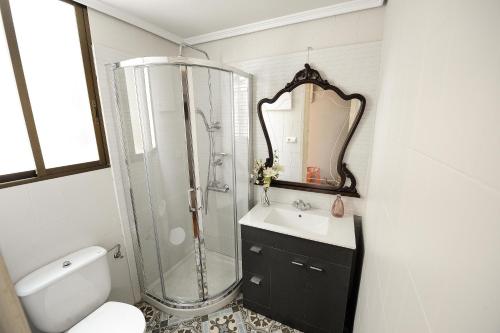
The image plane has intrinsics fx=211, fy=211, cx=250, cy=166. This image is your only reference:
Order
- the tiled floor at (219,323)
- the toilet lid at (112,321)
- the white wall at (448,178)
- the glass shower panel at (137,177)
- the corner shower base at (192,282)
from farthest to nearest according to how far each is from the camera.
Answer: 1. the corner shower base at (192,282)
2. the tiled floor at (219,323)
3. the glass shower panel at (137,177)
4. the toilet lid at (112,321)
5. the white wall at (448,178)

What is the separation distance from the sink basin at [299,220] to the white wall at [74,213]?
4.18 ft

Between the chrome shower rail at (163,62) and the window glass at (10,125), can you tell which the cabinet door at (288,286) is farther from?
the window glass at (10,125)

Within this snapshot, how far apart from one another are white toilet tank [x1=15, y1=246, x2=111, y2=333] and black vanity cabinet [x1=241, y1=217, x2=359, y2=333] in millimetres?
1032

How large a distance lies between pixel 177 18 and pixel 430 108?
188 centimetres

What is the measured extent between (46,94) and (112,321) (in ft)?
4.82

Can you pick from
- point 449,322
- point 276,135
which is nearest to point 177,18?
point 276,135

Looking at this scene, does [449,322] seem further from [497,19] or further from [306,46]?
[306,46]

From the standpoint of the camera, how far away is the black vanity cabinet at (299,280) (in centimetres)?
144

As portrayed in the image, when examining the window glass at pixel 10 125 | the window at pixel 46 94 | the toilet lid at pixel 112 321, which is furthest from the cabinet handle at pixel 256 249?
the window glass at pixel 10 125

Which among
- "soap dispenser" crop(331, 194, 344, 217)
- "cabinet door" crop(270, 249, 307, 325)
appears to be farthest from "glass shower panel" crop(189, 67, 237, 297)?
"soap dispenser" crop(331, 194, 344, 217)

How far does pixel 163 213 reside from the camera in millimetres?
1829

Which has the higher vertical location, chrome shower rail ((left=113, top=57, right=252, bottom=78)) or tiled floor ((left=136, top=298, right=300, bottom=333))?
chrome shower rail ((left=113, top=57, right=252, bottom=78))

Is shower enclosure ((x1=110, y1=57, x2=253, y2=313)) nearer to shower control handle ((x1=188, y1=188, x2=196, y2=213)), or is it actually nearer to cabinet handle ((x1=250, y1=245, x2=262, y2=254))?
shower control handle ((x1=188, y1=188, x2=196, y2=213))

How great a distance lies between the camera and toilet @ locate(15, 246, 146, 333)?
118 cm
